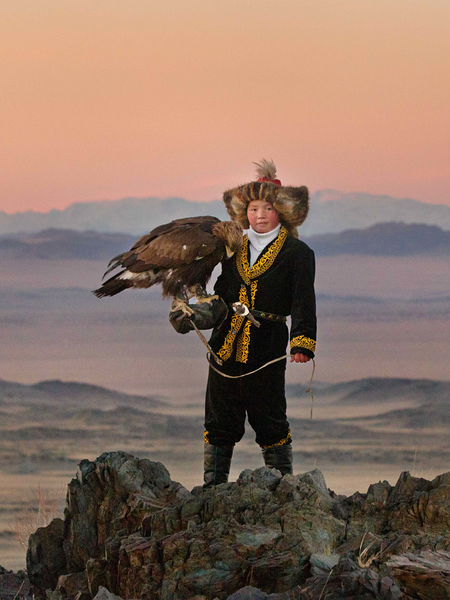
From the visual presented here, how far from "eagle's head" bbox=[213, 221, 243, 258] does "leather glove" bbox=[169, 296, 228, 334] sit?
1.20 ft

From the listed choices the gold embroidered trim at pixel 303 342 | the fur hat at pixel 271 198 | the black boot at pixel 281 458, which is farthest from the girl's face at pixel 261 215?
the black boot at pixel 281 458

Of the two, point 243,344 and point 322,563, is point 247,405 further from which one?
point 322,563

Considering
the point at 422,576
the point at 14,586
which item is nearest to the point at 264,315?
the point at 422,576

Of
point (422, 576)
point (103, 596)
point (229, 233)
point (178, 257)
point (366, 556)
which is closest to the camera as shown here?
point (422, 576)

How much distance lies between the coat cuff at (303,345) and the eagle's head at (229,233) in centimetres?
74

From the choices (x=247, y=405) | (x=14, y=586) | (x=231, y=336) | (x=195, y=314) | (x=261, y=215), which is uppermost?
(x=261, y=215)

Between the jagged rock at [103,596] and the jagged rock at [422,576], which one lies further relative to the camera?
the jagged rock at [103,596]

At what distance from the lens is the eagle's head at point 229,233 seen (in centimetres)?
541

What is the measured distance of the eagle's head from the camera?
5410 millimetres

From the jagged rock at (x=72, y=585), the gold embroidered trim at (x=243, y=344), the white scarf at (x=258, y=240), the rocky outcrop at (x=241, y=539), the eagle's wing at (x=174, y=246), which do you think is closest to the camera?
the rocky outcrop at (x=241, y=539)

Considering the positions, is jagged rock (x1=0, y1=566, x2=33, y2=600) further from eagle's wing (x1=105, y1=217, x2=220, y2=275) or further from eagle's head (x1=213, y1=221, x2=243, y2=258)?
eagle's head (x1=213, y1=221, x2=243, y2=258)

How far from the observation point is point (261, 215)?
5605 millimetres

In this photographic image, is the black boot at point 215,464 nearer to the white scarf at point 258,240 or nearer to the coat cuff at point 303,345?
the coat cuff at point 303,345

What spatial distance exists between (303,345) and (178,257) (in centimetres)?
100
